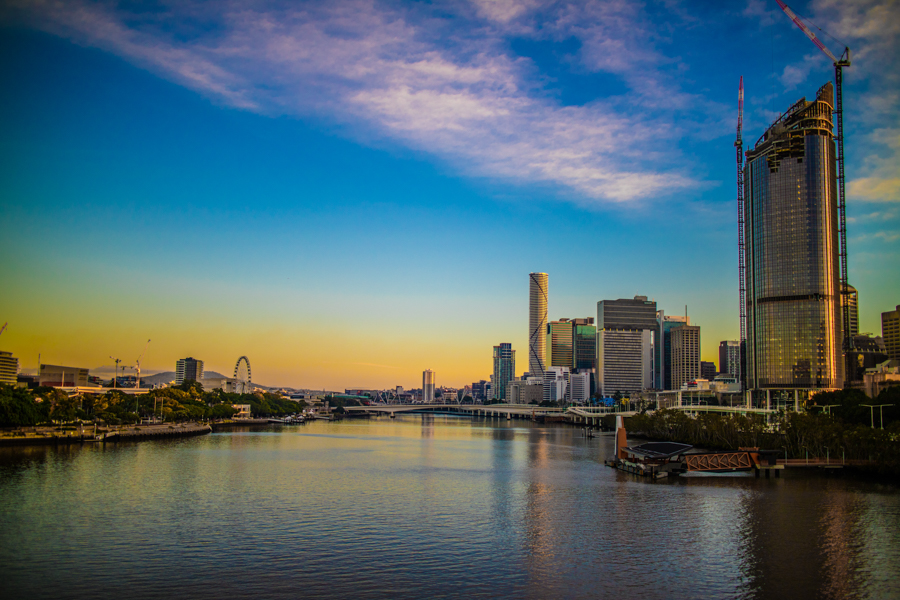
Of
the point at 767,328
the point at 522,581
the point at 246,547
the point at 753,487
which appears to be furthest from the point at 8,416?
the point at 767,328

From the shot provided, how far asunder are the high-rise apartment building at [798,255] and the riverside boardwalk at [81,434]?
510ft

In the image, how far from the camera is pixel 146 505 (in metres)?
48.3

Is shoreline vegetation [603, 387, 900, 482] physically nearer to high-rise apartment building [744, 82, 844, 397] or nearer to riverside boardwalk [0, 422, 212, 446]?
high-rise apartment building [744, 82, 844, 397]

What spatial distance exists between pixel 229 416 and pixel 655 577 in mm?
168640

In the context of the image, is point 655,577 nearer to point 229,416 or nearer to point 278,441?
point 278,441

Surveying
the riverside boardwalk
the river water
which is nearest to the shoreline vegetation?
the river water

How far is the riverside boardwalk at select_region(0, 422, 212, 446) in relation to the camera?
86812 millimetres

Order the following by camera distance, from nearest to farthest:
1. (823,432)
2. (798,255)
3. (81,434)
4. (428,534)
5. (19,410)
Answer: (428,534), (823,432), (19,410), (81,434), (798,255)

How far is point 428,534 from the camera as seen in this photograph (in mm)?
42500

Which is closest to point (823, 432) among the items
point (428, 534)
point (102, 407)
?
point (428, 534)

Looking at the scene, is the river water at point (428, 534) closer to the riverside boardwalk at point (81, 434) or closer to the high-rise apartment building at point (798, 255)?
the riverside boardwalk at point (81, 434)

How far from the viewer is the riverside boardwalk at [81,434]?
8681cm

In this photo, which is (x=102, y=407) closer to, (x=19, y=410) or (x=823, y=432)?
(x=19, y=410)

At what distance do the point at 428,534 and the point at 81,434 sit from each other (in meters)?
74.2
